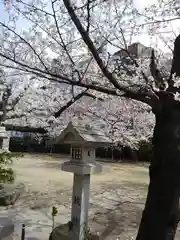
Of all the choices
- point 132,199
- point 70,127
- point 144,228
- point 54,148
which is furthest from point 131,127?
point 54,148

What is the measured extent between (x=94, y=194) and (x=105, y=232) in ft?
11.6

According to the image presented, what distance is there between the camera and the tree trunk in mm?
3322

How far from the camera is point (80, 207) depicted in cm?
462

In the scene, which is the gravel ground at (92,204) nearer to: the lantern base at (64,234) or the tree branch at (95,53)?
the lantern base at (64,234)

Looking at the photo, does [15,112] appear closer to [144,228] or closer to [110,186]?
[110,186]

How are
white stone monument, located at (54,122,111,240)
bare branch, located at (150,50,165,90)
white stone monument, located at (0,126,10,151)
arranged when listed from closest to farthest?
1. bare branch, located at (150,50,165,90)
2. white stone monument, located at (54,122,111,240)
3. white stone monument, located at (0,126,10,151)

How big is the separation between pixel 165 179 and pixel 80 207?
5.68ft

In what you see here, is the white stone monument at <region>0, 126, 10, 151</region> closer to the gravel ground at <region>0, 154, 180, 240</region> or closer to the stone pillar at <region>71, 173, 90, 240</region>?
the gravel ground at <region>0, 154, 180, 240</region>

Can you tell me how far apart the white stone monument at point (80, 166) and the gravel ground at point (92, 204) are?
125 centimetres

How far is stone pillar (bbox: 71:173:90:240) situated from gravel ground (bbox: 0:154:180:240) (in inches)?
48.3

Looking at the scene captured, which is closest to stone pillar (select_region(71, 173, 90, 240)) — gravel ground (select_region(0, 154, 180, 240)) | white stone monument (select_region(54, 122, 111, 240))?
white stone monument (select_region(54, 122, 111, 240))

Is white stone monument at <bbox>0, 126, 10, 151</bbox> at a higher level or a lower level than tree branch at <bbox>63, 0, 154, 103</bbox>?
lower

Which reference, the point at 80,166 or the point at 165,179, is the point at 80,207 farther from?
the point at 165,179

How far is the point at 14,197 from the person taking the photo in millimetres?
7805
